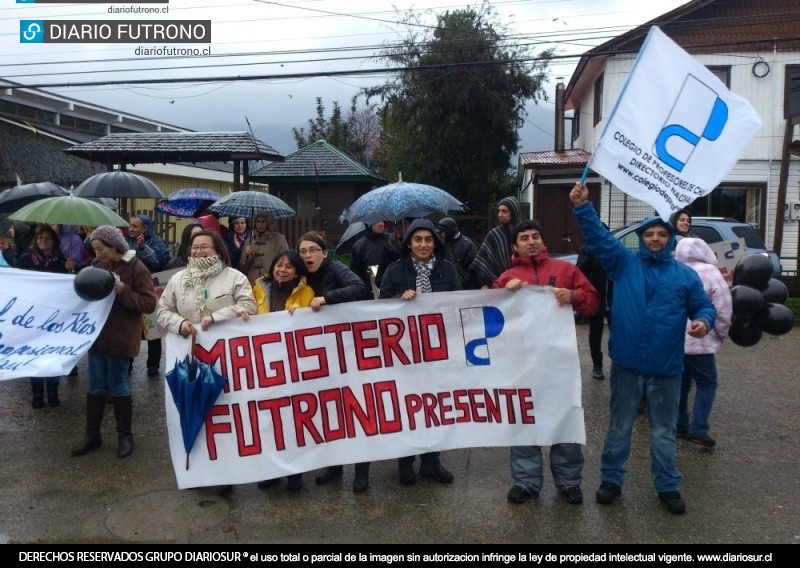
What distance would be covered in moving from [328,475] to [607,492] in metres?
1.85

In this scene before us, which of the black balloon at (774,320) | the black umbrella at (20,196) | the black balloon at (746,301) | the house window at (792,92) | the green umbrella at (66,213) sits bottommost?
the black balloon at (774,320)

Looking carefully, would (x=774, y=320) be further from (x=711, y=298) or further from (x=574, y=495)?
(x=574, y=495)

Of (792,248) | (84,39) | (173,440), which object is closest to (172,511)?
(173,440)

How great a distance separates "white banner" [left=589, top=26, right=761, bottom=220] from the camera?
4.14 meters

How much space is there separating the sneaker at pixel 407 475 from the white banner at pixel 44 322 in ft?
8.00

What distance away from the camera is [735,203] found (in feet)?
65.7

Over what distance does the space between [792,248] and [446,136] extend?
10.7m

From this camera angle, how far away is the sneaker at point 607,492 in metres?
4.40

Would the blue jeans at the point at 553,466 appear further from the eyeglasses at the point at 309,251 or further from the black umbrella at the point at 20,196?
the black umbrella at the point at 20,196

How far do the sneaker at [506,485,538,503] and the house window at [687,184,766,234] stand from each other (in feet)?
56.8

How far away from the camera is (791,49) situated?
758 inches

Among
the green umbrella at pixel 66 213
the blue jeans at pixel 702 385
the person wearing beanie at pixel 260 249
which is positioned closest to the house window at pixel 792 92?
the blue jeans at pixel 702 385

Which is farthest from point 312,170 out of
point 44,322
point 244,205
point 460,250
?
point 44,322

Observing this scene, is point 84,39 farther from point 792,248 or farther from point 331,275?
point 792,248
